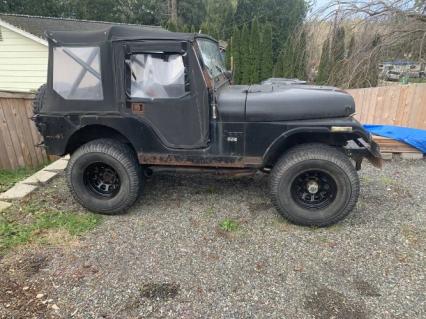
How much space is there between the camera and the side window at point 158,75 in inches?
131

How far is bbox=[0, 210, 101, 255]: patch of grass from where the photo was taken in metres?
3.36

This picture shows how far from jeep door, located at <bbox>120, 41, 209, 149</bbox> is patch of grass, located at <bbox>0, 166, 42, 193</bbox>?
3.13 metres

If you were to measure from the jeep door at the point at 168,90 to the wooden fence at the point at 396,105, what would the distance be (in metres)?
5.32

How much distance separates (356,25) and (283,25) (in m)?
17.3

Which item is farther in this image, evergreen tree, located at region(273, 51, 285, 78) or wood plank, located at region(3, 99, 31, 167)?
evergreen tree, located at region(273, 51, 285, 78)

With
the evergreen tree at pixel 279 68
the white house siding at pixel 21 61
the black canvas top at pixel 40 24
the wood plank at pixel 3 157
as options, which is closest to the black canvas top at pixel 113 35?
the wood plank at pixel 3 157

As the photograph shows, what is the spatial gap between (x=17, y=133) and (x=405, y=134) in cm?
706

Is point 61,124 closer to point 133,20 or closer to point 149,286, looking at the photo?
point 149,286

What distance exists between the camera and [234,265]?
2.94m

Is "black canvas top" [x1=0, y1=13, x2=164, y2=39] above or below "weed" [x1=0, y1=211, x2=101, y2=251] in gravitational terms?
above

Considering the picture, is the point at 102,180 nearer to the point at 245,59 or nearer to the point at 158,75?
the point at 158,75

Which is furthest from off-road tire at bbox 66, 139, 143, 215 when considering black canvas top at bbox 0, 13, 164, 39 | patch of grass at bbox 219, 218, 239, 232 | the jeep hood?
black canvas top at bbox 0, 13, 164, 39

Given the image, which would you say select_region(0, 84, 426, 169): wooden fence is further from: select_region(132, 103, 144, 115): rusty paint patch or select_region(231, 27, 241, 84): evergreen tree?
select_region(231, 27, 241, 84): evergreen tree

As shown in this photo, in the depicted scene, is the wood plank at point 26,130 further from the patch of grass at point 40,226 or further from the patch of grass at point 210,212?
the patch of grass at point 210,212
